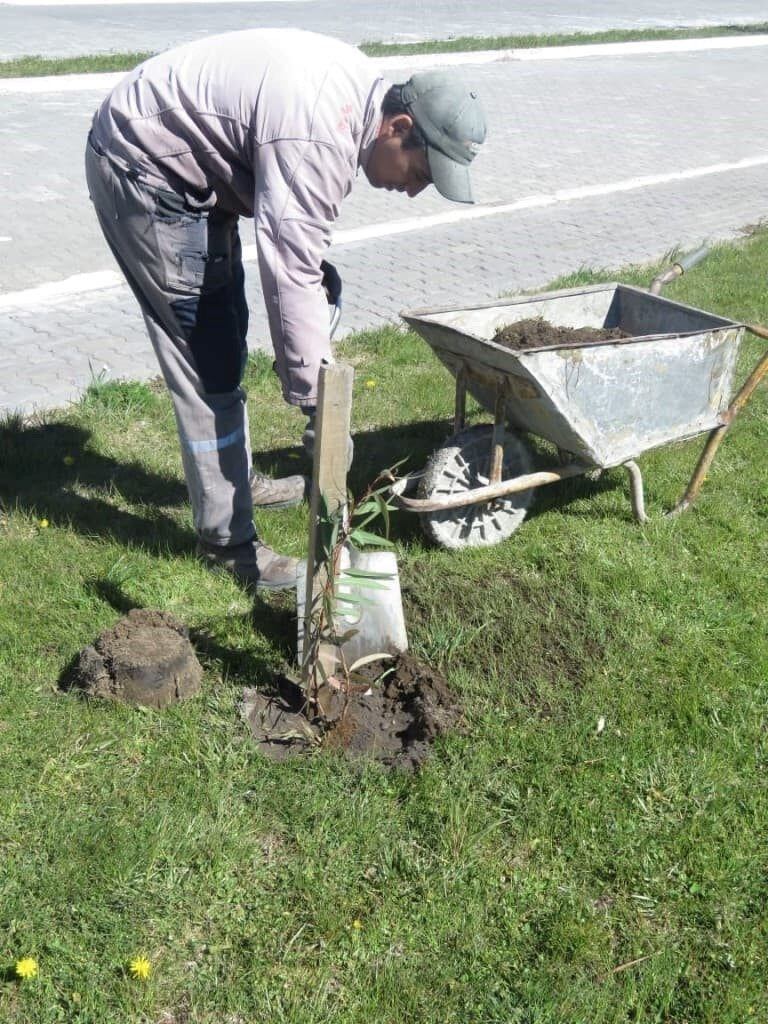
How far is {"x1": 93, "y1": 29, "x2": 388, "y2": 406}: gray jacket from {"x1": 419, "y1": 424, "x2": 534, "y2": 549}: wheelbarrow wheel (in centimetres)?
94

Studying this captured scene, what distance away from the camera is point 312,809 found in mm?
2887

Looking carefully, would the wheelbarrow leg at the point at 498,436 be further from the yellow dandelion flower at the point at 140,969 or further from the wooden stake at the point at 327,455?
the yellow dandelion flower at the point at 140,969

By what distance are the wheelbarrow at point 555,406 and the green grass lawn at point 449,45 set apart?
11.0 metres

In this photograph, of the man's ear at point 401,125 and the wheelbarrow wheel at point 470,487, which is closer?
the man's ear at point 401,125

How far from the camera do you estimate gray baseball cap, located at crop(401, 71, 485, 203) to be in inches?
112

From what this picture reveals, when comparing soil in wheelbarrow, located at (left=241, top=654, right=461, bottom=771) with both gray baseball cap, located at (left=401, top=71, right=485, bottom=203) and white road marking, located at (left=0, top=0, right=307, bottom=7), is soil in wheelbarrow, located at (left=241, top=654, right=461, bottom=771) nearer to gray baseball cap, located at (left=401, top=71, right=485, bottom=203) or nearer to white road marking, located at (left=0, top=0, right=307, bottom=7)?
gray baseball cap, located at (left=401, top=71, right=485, bottom=203)

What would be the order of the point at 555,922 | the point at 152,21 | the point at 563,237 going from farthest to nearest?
the point at 152,21
the point at 563,237
the point at 555,922

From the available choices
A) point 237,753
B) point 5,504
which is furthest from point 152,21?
point 237,753

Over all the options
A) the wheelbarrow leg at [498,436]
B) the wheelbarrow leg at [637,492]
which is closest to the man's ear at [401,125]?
the wheelbarrow leg at [498,436]

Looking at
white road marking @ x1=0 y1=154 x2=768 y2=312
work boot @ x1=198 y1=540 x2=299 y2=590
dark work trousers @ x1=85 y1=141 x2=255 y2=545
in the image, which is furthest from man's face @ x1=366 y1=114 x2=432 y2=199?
white road marking @ x1=0 y1=154 x2=768 y2=312

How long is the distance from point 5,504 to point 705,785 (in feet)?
9.78

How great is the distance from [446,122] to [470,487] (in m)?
1.55

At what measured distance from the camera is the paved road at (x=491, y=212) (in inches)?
251

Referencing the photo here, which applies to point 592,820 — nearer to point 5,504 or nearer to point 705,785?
point 705,785
